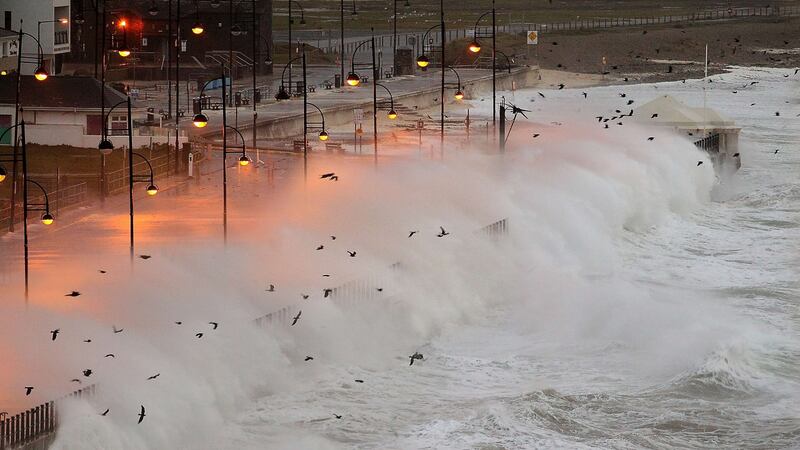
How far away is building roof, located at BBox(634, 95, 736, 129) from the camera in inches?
3342

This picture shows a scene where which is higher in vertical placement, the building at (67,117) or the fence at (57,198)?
the building at (67,117)

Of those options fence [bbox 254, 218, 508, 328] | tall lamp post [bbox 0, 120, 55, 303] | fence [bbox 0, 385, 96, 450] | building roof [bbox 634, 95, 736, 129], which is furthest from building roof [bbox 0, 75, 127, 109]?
fence [bbox 0, 385, 96, 450]

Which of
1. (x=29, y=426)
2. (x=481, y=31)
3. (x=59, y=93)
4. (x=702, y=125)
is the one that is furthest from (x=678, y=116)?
(x=481, y=31)

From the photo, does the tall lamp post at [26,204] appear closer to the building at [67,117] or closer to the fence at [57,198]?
the fence at [57,198]

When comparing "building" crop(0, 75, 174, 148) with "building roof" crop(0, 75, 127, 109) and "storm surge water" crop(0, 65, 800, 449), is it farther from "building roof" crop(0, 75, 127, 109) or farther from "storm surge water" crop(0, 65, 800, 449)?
"storm surge water" crop(0, 65, 800, 449)

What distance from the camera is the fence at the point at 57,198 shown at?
48.4m

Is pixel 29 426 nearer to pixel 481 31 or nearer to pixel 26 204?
pixel 26 204

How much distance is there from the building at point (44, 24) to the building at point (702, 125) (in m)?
28.6

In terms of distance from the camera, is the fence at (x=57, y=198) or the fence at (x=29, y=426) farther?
the fence at (x=57, y=198)

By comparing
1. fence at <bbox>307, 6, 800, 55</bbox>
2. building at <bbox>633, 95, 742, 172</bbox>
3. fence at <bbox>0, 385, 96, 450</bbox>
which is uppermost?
fence at <bbox>307, 6, 800, 55</bbox>

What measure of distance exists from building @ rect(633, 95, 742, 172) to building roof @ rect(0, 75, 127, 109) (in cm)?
2659

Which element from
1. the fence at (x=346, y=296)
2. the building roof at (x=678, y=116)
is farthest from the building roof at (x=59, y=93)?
the building roof at (x=678, y=116)

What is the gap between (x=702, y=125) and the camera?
85062 millimetres

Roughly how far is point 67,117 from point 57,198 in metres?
16.2
